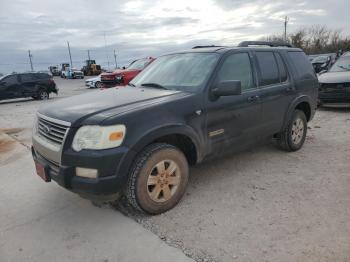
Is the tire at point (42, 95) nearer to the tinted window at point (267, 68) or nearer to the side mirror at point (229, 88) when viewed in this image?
the tinted window at point (267, 68)

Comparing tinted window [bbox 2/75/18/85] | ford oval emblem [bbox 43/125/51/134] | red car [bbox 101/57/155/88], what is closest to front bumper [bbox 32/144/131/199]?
ford oval emblem [bbox 43/125/51/134]

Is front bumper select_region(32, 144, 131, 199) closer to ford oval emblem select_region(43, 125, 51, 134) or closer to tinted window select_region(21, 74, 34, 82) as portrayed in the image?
ford oval emblem select_region(43, 125, 51, 134)

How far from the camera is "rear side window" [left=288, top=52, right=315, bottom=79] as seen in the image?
5.54m

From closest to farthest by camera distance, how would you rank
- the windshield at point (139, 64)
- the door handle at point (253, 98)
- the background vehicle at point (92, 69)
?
1. the door handle at point (253, 98)
2. the windshield at point (139, 64)
3. the background vehicle at point (92, 69)

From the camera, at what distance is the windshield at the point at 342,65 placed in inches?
402

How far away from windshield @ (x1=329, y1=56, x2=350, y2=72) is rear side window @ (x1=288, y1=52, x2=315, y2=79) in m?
5.09

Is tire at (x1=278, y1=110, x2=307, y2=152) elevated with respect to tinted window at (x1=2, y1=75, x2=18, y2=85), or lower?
lower

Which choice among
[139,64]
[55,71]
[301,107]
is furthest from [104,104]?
[55,71]

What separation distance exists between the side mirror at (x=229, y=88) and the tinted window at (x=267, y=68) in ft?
3.55

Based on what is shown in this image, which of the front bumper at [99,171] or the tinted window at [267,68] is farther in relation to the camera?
the tinted window at [267,68]

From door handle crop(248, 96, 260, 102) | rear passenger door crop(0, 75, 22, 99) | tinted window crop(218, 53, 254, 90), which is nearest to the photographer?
tinted window crop(218, 53, 254, 90)

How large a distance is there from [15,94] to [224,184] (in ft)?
51.7

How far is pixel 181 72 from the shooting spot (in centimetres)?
434

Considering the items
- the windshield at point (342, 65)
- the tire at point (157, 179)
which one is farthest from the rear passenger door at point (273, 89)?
the windshield at point (342, 65)
